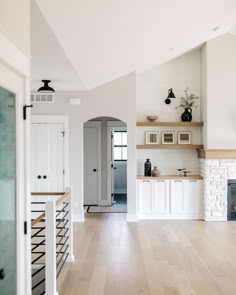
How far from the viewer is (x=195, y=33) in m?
5.88

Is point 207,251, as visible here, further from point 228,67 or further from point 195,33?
point 228,67

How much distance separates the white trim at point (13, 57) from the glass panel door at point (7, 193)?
Result: 0.16m

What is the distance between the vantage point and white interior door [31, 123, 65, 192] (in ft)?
Answer: 23.3

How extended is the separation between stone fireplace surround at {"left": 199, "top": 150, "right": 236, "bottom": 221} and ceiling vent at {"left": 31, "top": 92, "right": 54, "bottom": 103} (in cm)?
341

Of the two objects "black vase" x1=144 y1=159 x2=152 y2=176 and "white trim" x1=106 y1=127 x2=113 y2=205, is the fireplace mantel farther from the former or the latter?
"white trim" x1=106 y1=127 x2=113 y2=205

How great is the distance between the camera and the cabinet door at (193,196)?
730 centimetres

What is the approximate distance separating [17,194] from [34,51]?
2308 millimetres

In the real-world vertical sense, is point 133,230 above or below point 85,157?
below

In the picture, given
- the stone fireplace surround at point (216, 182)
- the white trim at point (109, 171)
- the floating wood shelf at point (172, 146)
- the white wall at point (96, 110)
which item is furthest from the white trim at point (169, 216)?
the white trim at point (109, 171)

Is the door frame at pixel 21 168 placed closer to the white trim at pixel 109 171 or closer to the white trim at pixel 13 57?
the white trim at pixel 13 57

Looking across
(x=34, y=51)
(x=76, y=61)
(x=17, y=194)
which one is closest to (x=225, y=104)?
(x=76, y=61)

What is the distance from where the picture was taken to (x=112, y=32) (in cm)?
412

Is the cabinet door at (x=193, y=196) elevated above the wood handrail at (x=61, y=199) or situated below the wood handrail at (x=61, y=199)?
below

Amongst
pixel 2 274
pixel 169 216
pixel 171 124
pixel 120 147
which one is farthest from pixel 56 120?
pixel 2 274
